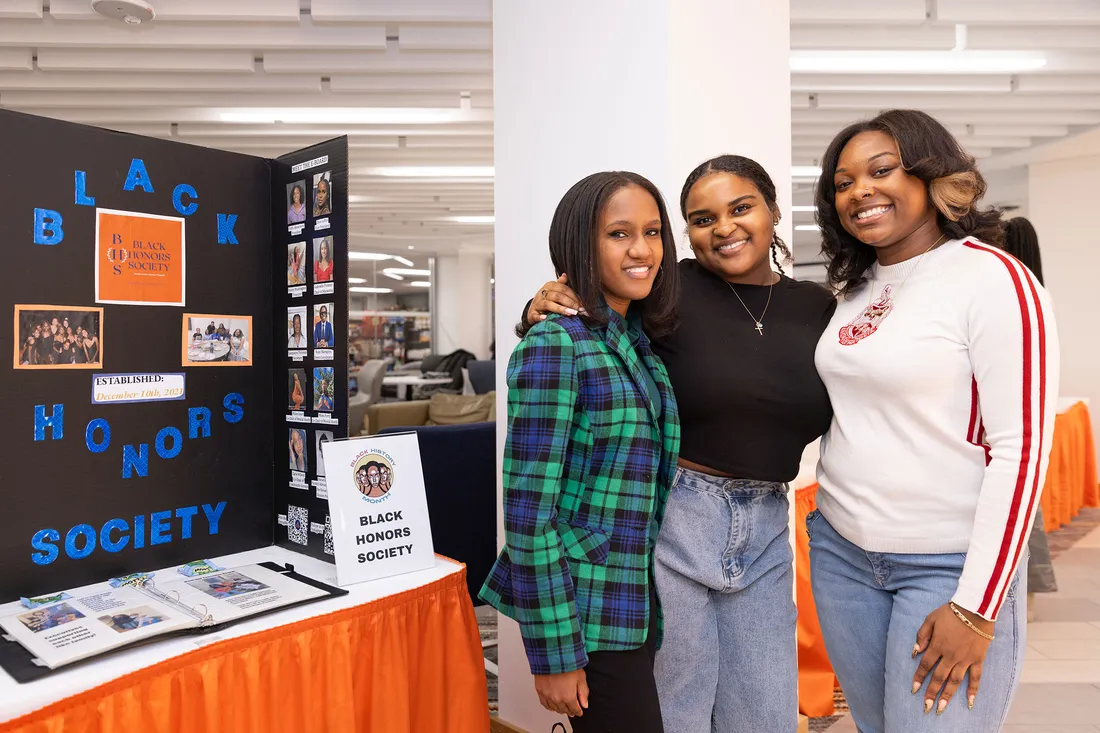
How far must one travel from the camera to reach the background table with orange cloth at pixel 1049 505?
2.63m

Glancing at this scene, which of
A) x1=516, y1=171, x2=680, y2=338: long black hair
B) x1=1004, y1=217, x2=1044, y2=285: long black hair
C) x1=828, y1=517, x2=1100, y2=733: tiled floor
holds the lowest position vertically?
x1=828, y1=517, x2=1100, y2=733: tiled floor

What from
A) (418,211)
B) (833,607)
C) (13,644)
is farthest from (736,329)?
(418,211)

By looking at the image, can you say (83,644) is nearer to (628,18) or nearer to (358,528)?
(358,528)

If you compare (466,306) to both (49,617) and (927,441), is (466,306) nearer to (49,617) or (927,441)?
(49,617)

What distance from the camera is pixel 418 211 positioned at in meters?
10.5

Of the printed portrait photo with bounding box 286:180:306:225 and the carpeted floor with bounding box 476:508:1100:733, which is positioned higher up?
the printed portrait photo with bounding box 286:180:306:225

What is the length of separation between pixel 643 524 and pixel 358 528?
2.52 ft

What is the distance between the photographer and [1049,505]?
5.14 metres

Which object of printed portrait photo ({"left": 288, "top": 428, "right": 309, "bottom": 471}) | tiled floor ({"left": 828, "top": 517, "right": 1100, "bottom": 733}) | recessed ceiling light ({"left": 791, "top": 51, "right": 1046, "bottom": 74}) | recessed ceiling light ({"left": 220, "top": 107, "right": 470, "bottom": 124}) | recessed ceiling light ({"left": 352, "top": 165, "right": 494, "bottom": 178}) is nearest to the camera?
printed portrait photo ({"left": 288, "top": 428, "right": 309, "bottom": 471})

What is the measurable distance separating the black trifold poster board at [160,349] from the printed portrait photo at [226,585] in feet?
0.64

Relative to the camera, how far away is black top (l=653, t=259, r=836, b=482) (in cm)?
147

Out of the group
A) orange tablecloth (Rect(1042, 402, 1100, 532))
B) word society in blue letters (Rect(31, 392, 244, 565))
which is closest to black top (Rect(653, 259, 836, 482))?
word society in blue letters (Rect(31, 392, 244, 565))

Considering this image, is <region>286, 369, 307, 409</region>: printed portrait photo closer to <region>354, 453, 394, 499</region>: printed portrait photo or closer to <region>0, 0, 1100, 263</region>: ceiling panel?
<region>354, 453, 394, 499</region>: printed portrait photo

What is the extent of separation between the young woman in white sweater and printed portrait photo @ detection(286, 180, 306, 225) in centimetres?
135
